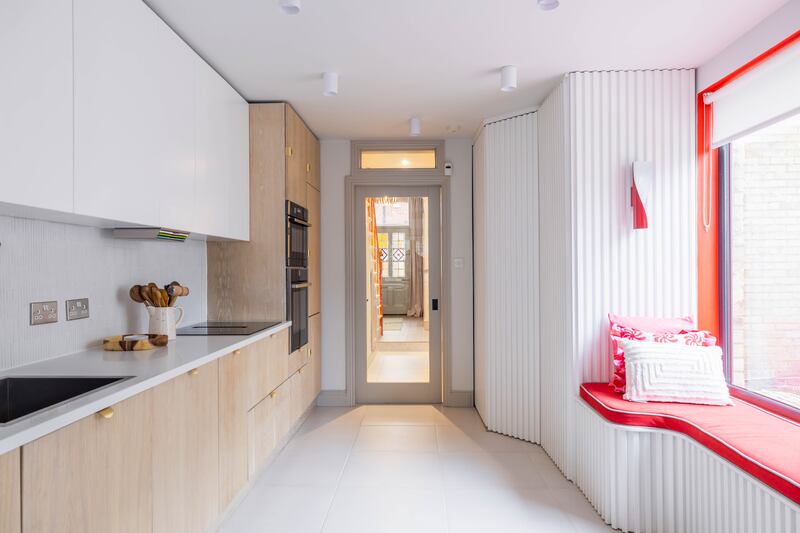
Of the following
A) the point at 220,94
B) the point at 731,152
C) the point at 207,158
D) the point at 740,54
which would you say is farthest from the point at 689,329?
the point at 220,94

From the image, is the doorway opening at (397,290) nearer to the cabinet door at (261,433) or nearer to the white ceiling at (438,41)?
the white ceiling at (438,41)

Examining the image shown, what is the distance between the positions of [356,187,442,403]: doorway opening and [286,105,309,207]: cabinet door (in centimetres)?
86

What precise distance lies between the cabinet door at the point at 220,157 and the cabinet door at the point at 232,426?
807 mm

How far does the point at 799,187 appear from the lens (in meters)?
2.30

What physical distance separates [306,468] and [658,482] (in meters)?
2.08

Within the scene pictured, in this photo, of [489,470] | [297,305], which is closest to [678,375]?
[489,470]

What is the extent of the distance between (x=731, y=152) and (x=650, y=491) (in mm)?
1956

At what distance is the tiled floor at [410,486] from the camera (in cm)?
243

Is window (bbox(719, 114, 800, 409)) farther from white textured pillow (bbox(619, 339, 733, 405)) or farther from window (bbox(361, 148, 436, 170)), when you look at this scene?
window (bbox(361, 148, 436, 170))

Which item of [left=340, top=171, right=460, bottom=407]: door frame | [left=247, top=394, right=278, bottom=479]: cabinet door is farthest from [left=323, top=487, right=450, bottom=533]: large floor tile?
[left=340, top=171, right=460, bottom=407]: door frame

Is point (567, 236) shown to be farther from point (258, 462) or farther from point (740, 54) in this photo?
point (258, 462)

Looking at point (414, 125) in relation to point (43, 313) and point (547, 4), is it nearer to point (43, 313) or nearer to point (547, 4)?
point (547, 4)

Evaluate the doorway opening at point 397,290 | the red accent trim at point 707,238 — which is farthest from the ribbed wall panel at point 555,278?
the doorway opening at point 397,290

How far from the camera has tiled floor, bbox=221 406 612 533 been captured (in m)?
2.43
